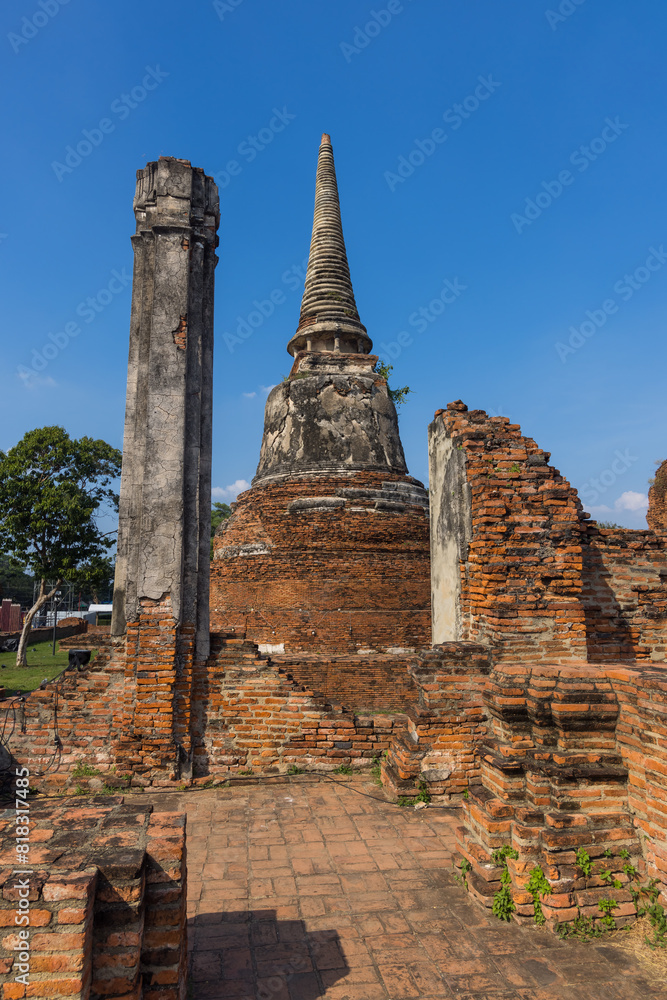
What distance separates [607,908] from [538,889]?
1.23 feet

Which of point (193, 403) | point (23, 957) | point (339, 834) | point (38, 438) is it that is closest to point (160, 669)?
point (339, 834)

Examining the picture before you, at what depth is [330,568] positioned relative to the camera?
11.1 m

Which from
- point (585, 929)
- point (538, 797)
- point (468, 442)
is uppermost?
point (468, 442)

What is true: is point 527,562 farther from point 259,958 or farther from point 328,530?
point 328,530

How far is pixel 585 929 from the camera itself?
3381 millimetres

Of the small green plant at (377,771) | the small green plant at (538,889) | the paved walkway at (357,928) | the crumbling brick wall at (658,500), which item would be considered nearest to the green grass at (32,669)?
the small green plant at (377,771)

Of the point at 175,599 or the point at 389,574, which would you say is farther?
the point at 389,574

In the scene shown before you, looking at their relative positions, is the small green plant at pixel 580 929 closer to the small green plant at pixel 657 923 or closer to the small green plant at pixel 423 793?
the small green plant at pixel 657 923

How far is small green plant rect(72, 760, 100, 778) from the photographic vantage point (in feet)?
19.5

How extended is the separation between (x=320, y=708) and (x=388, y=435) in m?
7.68

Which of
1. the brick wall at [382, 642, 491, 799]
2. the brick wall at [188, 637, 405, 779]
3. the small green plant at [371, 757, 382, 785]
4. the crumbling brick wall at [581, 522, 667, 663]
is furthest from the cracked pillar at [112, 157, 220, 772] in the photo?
the crumbling brick wall at [581, 522, 667, 663]

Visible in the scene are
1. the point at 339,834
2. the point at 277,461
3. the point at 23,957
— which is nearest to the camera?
the point at 23,957

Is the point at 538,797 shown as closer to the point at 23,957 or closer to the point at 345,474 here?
the point at 23,957

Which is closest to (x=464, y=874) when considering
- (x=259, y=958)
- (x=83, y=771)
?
(x=259, y=958)
